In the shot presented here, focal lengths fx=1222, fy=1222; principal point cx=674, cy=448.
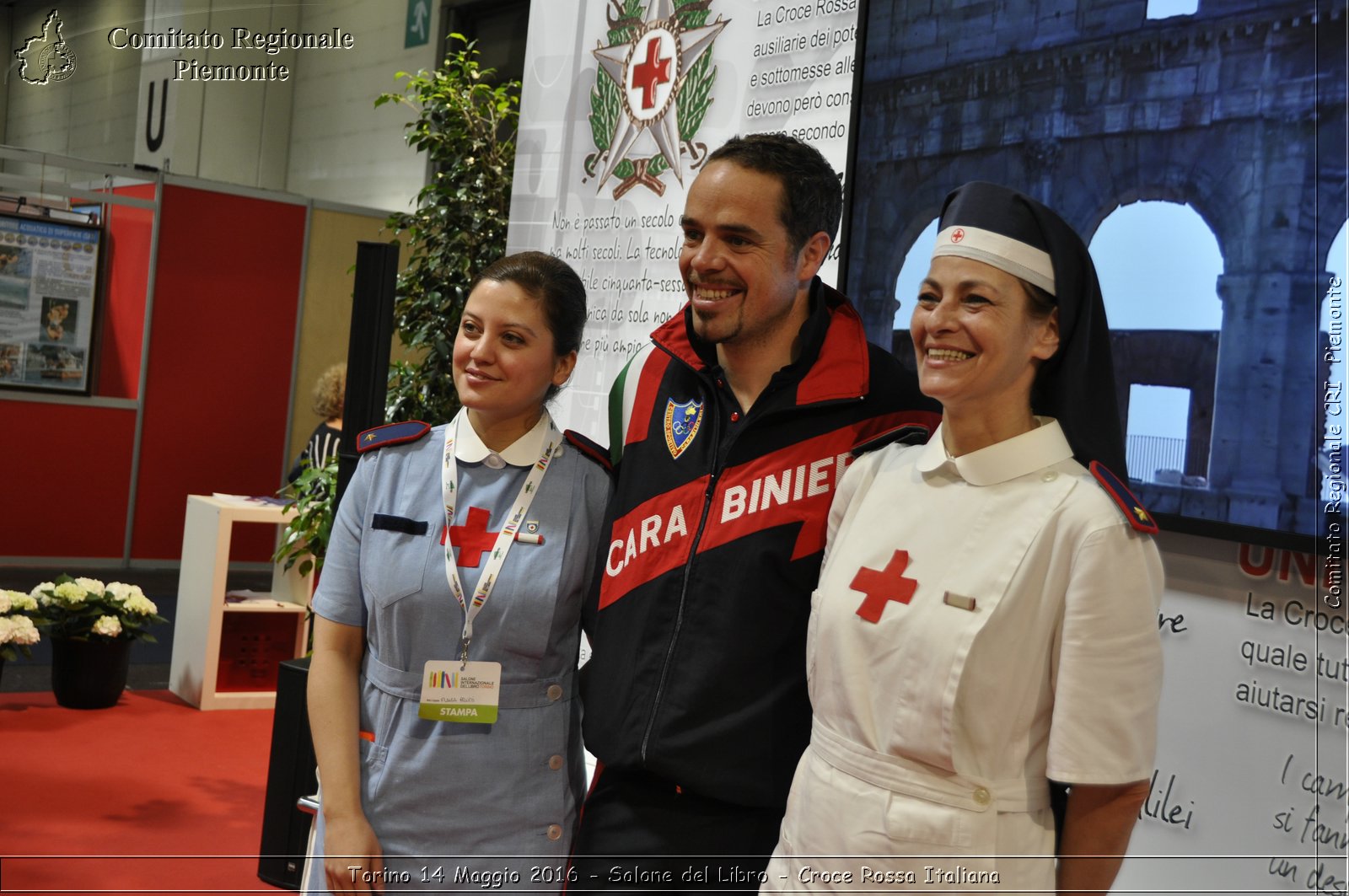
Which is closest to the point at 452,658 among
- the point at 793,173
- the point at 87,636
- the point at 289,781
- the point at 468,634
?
the point at 468,634

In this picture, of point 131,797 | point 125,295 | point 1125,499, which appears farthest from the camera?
point 125,295

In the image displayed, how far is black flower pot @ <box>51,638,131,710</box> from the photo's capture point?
5453 millimetres

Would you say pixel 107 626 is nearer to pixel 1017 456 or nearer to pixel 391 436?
pixel 391 436

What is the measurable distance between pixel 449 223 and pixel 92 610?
2425 millimetres

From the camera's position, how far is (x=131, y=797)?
4.38 m

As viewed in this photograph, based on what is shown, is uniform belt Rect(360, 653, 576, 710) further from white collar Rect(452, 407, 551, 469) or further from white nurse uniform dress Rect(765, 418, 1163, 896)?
white nurse uniform dress Rect(765, 418, 1163, 896)

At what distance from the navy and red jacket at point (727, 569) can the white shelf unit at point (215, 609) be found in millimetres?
4372

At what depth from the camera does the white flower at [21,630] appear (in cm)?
495

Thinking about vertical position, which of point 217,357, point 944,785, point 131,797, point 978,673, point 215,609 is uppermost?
point 217,357

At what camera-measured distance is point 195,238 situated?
8992 millimetres

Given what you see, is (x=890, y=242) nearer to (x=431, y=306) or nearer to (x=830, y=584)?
(x=830, y=584)

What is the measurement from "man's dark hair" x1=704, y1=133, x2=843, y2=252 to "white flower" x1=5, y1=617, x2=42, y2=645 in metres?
4.29

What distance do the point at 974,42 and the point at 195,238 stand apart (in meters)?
7.51

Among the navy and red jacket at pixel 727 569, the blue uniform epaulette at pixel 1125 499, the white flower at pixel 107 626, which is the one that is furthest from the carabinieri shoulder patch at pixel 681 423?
the white flower at pixel 107 626
